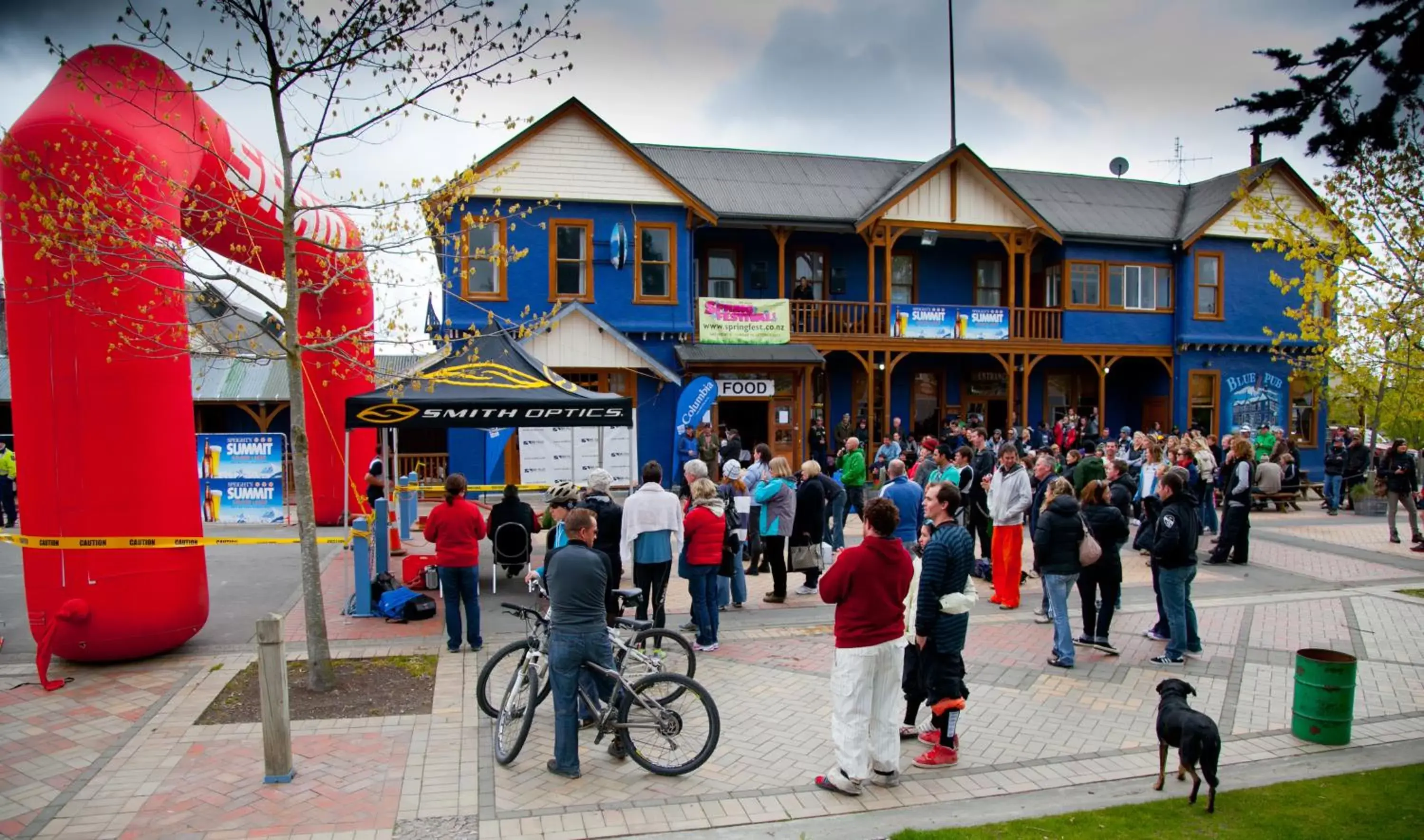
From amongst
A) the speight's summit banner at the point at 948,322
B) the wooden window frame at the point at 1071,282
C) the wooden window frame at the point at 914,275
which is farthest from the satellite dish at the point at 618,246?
the wooden window frame at the point at 1071,282

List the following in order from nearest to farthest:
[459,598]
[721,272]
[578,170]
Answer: [459,598] → [578,170] → [721,272]

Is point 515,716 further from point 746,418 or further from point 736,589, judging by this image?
point 746,418

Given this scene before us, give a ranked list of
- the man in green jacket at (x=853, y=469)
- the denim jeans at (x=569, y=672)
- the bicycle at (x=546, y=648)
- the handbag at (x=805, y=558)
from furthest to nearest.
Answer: the man in green jacket at (x=853, y=469) < the handbag at (x=805, y=558) < the bicycle at (x=546, y=648) < the denim jeans at (x=569, y=672)

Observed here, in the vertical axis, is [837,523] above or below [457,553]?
below

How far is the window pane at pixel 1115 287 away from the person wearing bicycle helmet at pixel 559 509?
21258 mm

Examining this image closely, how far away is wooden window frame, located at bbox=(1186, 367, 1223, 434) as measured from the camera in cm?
2550

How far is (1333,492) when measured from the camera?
18.7 meters

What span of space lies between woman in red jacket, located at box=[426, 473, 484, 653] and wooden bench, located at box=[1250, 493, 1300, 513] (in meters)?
16.9

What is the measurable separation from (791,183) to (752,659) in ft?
58.9

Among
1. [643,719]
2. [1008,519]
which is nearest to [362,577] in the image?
[643,719]

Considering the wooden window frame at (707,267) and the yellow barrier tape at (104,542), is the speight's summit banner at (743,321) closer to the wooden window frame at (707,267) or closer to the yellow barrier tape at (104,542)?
the wooden window frame at (707,267)

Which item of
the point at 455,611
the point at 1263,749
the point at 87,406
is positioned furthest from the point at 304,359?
the point at 1263,749

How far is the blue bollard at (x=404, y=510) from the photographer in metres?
14.3

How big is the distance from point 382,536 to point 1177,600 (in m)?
8.72
